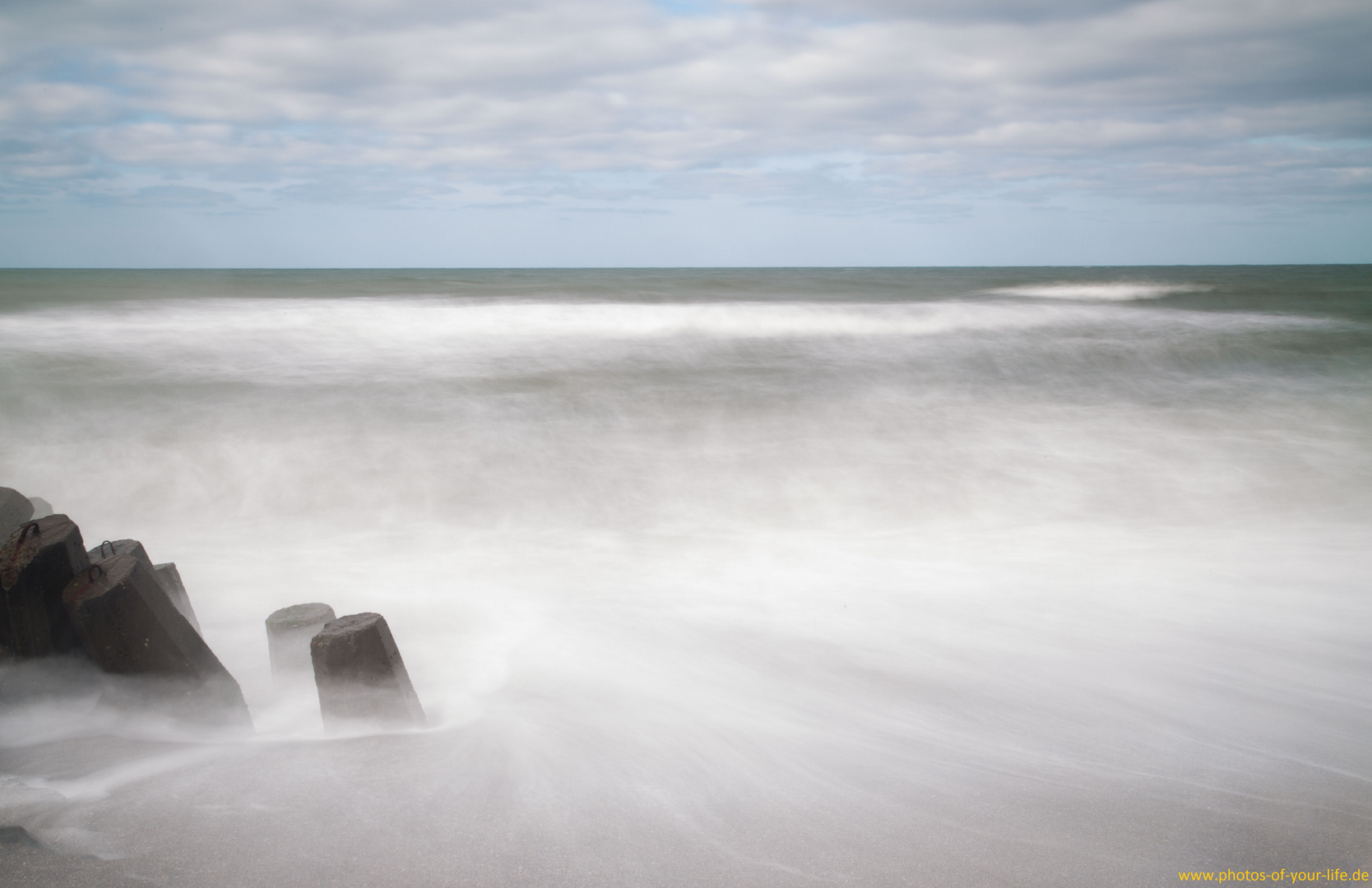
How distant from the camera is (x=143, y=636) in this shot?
1929 millimetres

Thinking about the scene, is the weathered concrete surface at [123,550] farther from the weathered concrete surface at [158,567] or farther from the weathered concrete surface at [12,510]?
the weathered concrete surface at [12,510]

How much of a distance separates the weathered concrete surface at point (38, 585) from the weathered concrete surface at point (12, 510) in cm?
65

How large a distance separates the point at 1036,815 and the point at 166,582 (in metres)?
2.47

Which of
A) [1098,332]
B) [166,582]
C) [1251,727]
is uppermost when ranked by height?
[1098,332]

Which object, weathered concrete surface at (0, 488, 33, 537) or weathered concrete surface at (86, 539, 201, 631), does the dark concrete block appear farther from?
weathered concrete surface at (0, 488, 33, 537)

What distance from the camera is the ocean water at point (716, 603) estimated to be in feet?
6.05

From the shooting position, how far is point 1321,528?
15.7ft

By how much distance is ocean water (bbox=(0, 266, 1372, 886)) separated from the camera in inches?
72.6

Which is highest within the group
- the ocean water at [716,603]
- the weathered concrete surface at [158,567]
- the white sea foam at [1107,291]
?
the white sea foam at [1107,291]

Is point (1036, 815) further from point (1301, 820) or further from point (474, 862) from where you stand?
point (474, 862)

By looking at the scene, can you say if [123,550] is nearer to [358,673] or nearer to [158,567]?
[158,567]

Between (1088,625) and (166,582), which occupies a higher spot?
(166,582)

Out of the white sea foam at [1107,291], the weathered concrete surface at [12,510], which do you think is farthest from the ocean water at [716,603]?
the white sea foam at [1107,291]

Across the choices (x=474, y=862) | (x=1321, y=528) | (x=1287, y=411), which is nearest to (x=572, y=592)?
(x=474, y=862)
